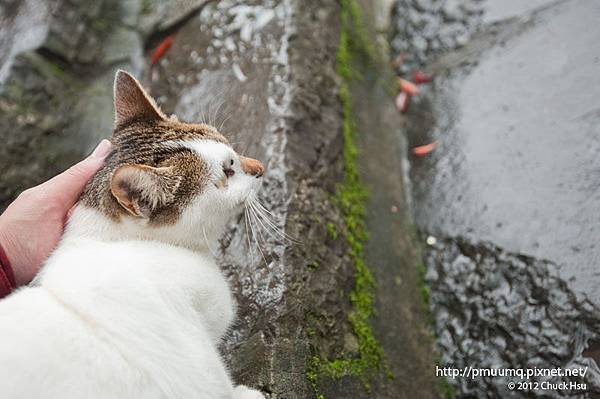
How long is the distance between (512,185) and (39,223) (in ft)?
6.73

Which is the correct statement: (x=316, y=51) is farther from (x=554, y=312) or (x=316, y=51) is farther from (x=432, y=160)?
(x=554, y=312)

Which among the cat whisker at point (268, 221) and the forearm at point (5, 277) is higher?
the forearm at point (5, 277)

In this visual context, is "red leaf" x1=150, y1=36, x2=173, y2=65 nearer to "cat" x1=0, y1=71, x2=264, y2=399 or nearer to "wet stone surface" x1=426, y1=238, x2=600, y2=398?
"cat" x1=0, y1=71, x2=264, y2=399

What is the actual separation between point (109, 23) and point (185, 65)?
680mm

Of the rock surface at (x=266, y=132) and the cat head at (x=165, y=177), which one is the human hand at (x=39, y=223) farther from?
the rock surface at (x=266, y=132)

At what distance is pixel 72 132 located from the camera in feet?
9.62

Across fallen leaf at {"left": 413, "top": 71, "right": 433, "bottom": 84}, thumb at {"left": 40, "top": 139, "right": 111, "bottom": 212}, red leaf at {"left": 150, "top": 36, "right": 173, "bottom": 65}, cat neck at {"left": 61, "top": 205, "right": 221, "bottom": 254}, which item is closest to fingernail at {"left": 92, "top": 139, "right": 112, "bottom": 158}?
thumb at {"left": 40, "top": 139, "right": 111, "bottom": 212}

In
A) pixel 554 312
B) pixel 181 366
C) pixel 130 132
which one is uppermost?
pixel 130 132

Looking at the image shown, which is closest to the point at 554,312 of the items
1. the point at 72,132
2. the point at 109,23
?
the point at 72,132

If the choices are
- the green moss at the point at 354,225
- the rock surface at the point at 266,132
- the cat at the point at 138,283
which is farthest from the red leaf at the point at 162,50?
the cat at the point at 138,283

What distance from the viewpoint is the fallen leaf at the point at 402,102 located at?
3115mm

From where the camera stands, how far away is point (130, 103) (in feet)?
6.68

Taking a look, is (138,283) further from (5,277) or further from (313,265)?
(313,265)

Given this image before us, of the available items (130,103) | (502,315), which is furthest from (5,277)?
(502,315)
